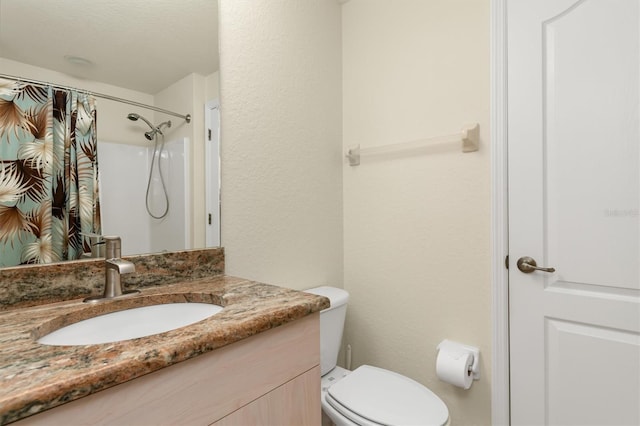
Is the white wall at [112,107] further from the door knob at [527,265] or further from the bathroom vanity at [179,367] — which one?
the door knob at [527,265]

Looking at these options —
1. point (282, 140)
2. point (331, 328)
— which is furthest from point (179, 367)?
point (282, 140)

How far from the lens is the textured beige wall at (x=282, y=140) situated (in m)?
1.27

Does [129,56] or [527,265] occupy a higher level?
[129,56]

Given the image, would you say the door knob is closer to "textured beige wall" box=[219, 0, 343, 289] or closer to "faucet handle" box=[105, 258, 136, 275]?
"textured beige wall" box=[219, 0, 343, 289]

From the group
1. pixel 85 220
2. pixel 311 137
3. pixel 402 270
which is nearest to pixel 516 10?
pixel 311 137

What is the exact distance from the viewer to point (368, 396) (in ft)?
3.82

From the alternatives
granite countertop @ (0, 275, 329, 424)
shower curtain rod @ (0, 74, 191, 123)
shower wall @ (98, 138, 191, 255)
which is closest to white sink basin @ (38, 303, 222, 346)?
granite countertop @ (0, 275, 329, 424)

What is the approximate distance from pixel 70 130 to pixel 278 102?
81 centimetres

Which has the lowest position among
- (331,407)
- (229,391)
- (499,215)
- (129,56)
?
(331,407)

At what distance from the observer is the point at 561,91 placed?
117 centimetres

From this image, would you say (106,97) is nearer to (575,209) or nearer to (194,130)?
(194,130)

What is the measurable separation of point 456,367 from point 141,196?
4.47 ft

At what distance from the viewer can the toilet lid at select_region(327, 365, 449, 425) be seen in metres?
1.04

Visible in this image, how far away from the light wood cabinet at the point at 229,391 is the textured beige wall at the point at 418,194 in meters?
0.82
